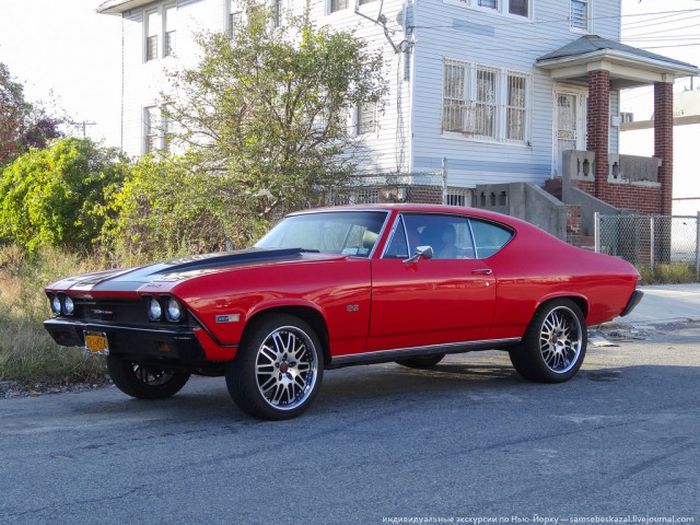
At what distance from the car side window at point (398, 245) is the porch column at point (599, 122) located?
14.4 metres

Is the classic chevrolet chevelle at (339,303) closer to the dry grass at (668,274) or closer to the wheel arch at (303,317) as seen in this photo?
the wheel arch at (303,317)

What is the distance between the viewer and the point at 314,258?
6.91 m

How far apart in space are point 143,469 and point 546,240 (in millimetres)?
4561

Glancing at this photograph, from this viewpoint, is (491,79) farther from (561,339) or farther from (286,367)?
(286,367)

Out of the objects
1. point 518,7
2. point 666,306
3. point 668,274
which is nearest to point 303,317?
point 666,306

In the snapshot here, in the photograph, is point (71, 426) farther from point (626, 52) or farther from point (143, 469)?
point (626, 52)

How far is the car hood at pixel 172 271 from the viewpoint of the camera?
645 cm

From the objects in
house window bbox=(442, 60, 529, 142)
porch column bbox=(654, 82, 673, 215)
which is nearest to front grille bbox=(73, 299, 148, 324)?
house window bbox=(442, 60, 529, 142)

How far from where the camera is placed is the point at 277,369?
6.55 meters

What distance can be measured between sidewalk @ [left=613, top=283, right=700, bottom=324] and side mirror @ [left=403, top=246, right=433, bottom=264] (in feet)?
22.7

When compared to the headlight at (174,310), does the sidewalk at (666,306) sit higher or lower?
lower

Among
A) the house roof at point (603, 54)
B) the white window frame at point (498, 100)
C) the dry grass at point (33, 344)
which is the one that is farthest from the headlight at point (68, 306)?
the house roof at point (603, 54)

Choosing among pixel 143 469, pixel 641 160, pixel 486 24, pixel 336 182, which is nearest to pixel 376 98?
pixel 336 182

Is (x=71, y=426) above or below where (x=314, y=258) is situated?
below
